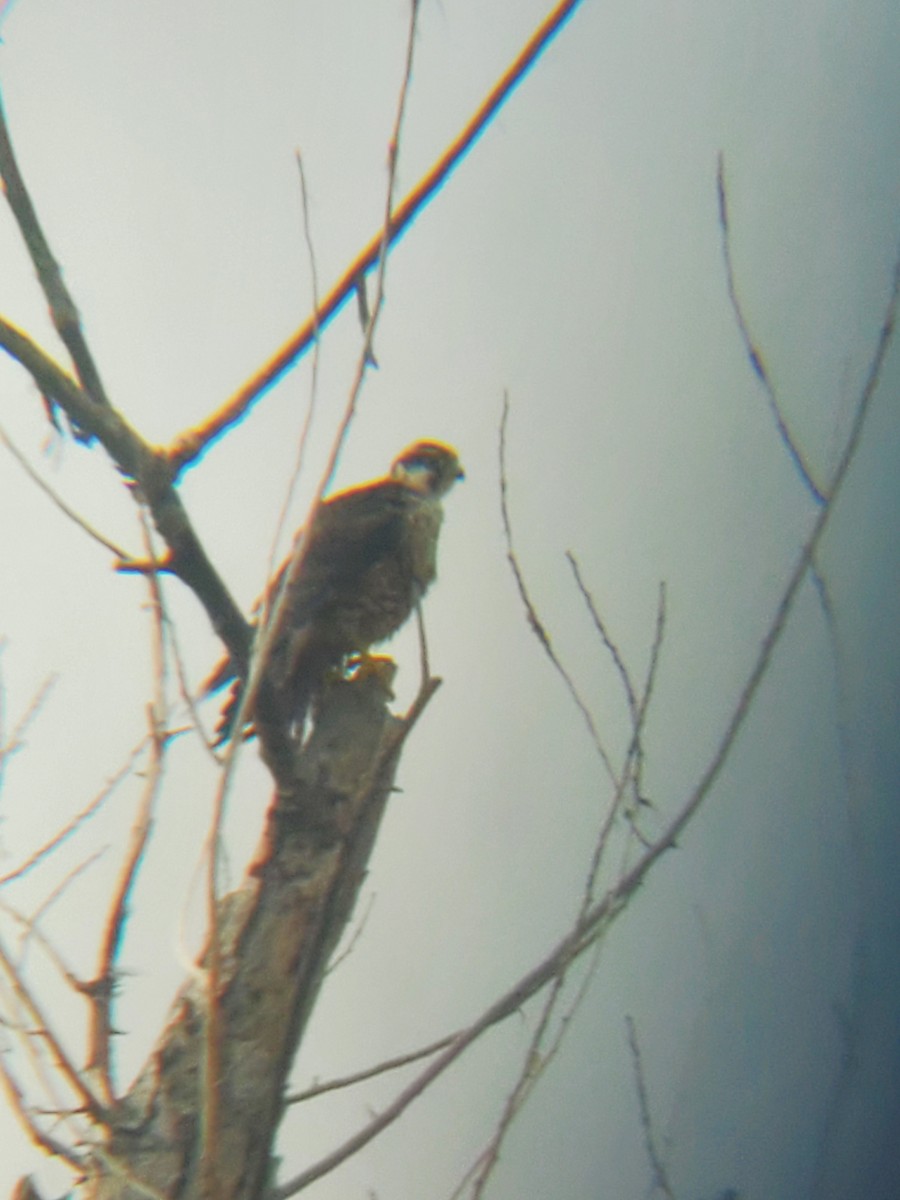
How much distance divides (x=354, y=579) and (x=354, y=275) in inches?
37.8

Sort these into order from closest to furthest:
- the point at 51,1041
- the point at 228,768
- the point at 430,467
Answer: the point at 228,768 < the point at 51,1041 < the point at 430,467

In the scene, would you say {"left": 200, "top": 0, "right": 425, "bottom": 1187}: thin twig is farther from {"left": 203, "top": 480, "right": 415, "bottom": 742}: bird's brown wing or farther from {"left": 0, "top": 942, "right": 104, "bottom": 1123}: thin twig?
{"left": 203, "top": 480, "right": 415, "bottom": 742}: bird's brown wing

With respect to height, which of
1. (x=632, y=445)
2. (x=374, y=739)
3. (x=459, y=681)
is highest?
(x=632, y=445)

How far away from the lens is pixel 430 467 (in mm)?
2164

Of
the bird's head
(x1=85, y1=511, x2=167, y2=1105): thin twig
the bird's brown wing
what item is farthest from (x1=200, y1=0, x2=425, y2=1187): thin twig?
the bird's head

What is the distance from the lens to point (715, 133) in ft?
7.88

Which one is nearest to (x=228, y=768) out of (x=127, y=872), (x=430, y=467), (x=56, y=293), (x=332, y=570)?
(x=127, y=872)

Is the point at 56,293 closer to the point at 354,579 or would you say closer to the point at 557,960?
the point at 557,960

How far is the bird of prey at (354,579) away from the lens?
5.52 feet

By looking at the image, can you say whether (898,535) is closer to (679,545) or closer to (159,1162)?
(679,545)

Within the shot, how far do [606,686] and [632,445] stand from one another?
59cm

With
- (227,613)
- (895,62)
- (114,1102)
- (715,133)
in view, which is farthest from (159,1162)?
(895,62)

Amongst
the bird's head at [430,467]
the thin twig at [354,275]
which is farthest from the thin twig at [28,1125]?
the bird's head at [430,467]

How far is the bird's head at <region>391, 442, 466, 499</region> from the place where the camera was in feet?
7.02
